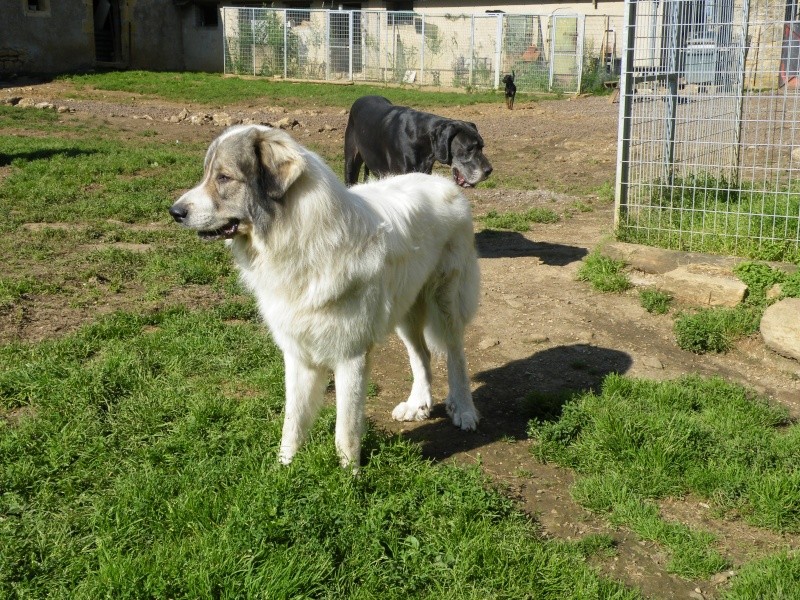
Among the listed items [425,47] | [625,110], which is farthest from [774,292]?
[425,47]

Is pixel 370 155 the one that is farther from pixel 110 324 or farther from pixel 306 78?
pixel 306 78

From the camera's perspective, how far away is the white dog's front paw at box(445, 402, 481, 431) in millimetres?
4766

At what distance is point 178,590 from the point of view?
304 cm

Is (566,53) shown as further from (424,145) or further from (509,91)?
(424,145)

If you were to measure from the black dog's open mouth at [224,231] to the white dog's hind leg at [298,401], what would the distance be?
72 centimetres

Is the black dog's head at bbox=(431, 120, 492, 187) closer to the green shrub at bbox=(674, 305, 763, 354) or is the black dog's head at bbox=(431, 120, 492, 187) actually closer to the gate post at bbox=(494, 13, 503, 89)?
the green shrub at bbox=(674, 305, 763, 354)

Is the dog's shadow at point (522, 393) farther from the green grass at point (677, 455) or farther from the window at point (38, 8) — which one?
the window at point (38, 8)

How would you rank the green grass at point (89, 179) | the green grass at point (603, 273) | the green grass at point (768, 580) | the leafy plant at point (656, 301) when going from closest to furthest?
1. the green grass at point (768, 580)
2. the leafy plant at point (656, 301)
3. the green grass at point (603, 273)
4. the green grass at point (89, 179)

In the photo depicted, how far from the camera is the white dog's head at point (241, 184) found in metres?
3.57

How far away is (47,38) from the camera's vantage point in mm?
25641

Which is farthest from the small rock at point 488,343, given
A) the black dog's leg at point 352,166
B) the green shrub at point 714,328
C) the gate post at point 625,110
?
the black dog's leg at point 352,166

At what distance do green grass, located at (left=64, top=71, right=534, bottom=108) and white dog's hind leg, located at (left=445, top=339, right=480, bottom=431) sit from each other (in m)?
15.3

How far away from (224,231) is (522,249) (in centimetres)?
513

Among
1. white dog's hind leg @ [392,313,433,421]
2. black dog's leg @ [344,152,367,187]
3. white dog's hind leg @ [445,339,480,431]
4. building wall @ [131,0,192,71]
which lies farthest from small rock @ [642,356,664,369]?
building wall @ [131,0,192,71]
